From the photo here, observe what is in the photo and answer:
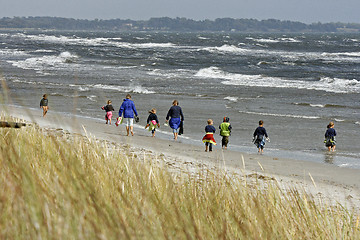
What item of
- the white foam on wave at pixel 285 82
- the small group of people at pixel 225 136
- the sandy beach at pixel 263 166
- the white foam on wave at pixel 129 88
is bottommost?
the sandy beach at pixel 263 166

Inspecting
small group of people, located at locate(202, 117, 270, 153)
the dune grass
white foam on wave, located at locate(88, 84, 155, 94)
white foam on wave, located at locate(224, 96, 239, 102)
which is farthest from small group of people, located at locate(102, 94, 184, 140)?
white foam on wave, located at locate(88, 84, 155, 94)

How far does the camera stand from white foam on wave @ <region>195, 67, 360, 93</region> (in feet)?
101

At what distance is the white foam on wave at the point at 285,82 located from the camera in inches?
1214

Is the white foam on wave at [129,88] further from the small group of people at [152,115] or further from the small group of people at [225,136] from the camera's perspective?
the small group of people at [225,136]

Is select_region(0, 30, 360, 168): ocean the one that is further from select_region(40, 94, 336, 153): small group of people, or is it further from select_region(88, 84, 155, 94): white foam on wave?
select_region(40, 94, 336, 153): small group of people

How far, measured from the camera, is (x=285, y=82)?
111 feet

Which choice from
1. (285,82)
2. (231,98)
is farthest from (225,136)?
(285,82)

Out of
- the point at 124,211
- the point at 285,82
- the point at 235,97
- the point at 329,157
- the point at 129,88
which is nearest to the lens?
the point at 124,211

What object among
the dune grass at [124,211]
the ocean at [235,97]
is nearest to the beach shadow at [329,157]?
the ocean at [235,97]

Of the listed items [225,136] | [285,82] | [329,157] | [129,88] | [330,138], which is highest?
[285,82]

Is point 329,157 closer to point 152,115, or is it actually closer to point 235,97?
point 152,115

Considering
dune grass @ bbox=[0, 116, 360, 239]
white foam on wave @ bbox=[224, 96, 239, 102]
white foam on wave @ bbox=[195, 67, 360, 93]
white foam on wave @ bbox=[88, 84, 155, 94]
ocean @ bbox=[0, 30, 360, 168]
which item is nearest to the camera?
dune grass @ bbox=[0, 116, 360, 239]

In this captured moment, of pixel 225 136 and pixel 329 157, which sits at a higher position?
pixel 225 136

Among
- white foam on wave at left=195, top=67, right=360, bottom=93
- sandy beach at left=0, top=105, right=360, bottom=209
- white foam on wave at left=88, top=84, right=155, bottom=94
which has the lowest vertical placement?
sandy beach at left=0, top=105, right=360, bottom=209
